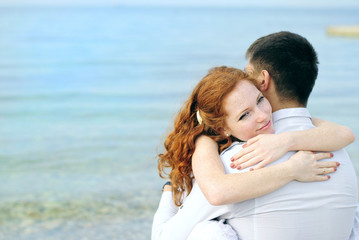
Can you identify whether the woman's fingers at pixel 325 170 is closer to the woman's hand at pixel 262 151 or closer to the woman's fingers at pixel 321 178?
the woman's fingers at pixel 321 178

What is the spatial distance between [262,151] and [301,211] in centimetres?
28

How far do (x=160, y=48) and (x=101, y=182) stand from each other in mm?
22196

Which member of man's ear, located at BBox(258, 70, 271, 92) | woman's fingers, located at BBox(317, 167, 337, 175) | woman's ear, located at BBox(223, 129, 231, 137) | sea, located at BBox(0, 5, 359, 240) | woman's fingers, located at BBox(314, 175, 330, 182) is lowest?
sea, located at BBox(0, 5, 359, 240)

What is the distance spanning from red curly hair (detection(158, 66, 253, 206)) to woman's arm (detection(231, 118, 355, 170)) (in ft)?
0.71

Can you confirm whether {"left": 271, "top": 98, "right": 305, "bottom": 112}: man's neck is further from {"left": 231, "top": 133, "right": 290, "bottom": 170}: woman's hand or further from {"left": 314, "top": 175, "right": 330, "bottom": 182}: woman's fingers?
{"left": 314, "top": 175, "right": 330, "bottom": 182}: woman's fingers

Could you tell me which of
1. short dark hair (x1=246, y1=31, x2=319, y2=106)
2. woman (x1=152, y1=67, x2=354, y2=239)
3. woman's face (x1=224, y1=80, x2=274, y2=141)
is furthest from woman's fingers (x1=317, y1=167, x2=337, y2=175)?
short dark hair (x1=246, y1=31, x2=319, y2=106)

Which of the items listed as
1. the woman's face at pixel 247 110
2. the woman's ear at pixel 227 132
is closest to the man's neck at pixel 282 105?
the woman's face at pixel 247 110

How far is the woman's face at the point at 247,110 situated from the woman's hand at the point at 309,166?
216 millimetres

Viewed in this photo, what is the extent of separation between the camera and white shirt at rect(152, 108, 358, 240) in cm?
204

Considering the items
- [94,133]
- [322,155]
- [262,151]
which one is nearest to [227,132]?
[262,151]

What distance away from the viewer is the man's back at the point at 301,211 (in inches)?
80.4

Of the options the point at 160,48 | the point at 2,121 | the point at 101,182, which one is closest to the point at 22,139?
the point at 2,121

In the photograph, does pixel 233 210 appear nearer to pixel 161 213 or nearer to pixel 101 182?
pixel 161 213

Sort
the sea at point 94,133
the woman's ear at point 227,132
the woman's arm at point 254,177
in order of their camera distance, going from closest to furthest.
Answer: the woman's arm at point 254,177 < the woman's ear at point 227,132 < the sea at point 94,133
